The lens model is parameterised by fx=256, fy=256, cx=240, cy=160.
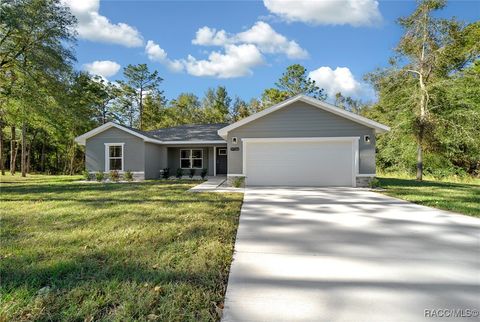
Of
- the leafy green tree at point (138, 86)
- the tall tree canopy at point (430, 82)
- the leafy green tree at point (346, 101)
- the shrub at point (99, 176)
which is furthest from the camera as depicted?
the leafy green tree at point (346, 101)

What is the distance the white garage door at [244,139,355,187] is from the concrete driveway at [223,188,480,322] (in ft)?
17.9

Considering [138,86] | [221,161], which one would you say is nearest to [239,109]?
[138,86]

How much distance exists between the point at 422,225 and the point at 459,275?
226 centimetres

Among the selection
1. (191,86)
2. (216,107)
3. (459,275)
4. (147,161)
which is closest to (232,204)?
(459,275)

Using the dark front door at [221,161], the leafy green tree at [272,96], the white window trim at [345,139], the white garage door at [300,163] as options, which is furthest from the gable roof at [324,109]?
the leafy green tree at [272,96]

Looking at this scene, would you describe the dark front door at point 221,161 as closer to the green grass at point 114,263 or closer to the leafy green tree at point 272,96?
the green grass at point 114,263

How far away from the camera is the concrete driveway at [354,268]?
2324 mm

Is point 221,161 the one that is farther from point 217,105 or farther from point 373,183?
point 217,105

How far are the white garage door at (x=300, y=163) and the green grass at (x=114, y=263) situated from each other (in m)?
5.61

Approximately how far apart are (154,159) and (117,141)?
7.64ft

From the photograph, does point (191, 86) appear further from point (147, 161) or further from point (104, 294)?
point (104, 294)

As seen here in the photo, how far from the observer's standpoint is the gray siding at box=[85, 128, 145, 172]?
47.3ft

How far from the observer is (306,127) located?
1120 cm

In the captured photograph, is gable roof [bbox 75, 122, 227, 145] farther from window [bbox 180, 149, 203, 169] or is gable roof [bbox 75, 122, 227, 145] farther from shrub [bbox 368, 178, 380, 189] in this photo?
shrub [bbox 368, 178, 380, 189]
